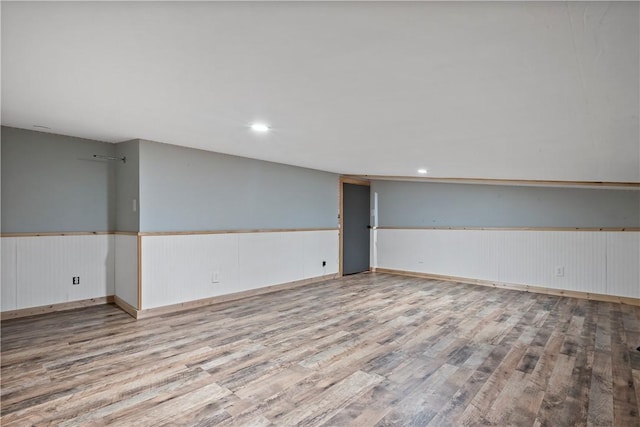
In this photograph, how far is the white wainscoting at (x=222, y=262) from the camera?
3.78 m

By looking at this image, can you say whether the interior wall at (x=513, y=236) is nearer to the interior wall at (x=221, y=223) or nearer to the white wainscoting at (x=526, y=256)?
the white wainscoting at (x=526, y=256)

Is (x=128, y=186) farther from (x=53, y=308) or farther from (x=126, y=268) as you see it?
(x=53, y=308)

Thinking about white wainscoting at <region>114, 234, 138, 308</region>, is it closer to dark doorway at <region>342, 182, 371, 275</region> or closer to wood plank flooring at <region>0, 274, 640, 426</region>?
wood plank flooring at <region>0, 274, 640, 426</region>

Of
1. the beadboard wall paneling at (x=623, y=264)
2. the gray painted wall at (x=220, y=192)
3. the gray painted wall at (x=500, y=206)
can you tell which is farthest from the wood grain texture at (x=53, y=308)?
the beadboard wall paneling at (x=623, y=264)

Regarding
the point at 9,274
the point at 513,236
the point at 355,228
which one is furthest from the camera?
the point at 355,228

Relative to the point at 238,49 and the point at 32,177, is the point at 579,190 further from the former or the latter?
the point at 32,177

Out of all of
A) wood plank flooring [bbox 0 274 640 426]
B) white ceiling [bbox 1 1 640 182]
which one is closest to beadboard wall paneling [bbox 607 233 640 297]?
Answer: wood plank flooring [bbox 0 274 640 426]

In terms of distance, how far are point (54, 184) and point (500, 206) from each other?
20.8ft

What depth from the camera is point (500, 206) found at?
5523 mm

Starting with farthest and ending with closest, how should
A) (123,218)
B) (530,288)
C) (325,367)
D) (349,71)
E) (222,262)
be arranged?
(530,288)
(222,262)
(123,218)
(325,367)
(349,71)

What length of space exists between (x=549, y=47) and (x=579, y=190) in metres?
4.80

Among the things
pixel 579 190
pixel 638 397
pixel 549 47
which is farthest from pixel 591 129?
pixel 579 190

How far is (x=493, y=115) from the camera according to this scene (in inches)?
82.2

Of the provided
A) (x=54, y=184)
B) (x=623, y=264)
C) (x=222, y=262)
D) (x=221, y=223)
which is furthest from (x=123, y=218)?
(x=623, y=264)
